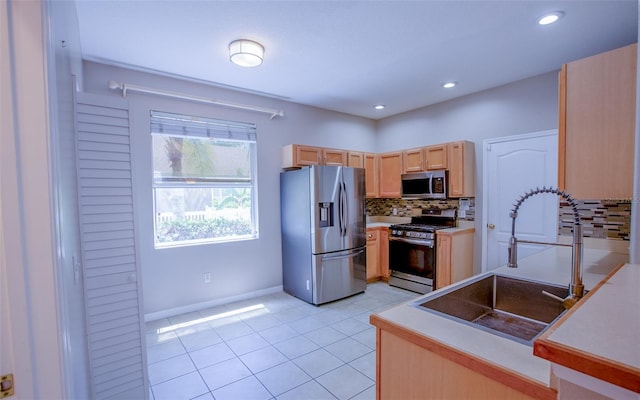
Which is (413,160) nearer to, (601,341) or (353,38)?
(353,38)

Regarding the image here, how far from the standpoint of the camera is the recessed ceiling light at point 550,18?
2151mm

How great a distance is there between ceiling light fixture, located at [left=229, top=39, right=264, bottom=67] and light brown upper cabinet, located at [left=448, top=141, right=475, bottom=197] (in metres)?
2.75

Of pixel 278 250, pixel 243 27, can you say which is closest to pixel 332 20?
pixel 243 27

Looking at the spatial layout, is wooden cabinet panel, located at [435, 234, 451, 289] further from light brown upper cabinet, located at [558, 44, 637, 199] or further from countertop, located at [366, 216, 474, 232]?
light brown upper cabinet, located at [558, 44, 637, 199]

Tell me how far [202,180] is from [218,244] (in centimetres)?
82

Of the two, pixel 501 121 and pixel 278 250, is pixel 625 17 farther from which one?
pixel 278 250

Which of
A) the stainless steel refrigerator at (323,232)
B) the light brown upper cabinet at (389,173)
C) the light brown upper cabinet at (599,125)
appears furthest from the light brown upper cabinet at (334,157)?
the light brown upper cabinet at (599,125)

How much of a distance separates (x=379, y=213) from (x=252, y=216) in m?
2.44

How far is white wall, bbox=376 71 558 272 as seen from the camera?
129 inches

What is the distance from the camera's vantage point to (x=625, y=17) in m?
2.21

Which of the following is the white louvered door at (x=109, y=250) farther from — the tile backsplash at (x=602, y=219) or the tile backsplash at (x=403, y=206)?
the tile backsplash at (x=403, y=206)

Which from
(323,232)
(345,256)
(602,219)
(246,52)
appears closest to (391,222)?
(345,256)

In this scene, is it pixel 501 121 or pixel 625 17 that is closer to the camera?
pixel 625 17

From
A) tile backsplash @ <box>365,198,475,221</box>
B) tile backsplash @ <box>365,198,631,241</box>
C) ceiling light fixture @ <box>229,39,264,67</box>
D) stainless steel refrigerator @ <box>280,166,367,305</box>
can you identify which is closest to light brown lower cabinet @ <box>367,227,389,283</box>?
stainless steel refrigerator @ <box>280,166,367,305</box>
